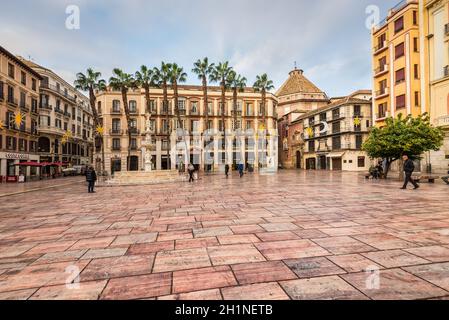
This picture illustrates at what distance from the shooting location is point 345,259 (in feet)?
11.8

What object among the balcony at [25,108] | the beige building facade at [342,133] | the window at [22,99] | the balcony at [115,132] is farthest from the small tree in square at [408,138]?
the balcony at [115,132]

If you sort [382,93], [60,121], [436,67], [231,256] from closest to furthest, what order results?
1. [231,256]
2. [436,67]
3. [382,93]
4. [60,121]

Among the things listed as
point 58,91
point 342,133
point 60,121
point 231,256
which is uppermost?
point 58,91

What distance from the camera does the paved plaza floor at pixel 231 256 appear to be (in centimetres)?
280

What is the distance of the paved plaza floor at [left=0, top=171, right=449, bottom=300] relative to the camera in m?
2.80

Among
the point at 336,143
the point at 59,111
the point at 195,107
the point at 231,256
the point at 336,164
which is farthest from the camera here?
the point at 195,107

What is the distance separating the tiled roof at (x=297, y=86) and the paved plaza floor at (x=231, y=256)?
181 ft

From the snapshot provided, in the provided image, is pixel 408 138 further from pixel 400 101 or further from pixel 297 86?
pixel 297 86

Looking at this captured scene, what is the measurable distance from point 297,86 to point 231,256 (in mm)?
60459

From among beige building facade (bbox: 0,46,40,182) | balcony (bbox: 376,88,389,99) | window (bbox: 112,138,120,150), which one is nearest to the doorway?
balcony (bbox: 376,88,389,99)

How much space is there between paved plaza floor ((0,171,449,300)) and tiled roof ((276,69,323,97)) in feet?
181

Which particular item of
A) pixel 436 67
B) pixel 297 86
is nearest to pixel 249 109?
pixel 297 86

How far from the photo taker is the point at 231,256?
3824 mm

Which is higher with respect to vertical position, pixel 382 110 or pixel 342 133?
pixel 382 110
